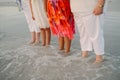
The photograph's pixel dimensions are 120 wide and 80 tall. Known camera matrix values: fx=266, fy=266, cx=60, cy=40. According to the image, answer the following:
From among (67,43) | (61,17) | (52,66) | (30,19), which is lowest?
(52,66)

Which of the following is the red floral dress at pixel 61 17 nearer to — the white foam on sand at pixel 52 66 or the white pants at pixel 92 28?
the white pants at pixel 92 28

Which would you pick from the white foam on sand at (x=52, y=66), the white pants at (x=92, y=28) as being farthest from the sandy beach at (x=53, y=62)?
the white pants at (x=92, y=28)

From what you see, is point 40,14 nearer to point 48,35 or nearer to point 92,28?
point 48,35

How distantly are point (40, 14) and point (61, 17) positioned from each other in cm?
71

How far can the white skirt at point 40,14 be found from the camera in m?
5.14

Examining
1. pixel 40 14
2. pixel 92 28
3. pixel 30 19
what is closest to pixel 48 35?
pixel 40 14

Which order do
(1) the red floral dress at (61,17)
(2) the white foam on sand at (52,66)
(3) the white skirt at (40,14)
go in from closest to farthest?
(2) the white foam on sand at (52,66) → (1) the red floral dress at (61,17) → (3) the white skirt at (40,14)

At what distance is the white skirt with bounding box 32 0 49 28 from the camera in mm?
5145

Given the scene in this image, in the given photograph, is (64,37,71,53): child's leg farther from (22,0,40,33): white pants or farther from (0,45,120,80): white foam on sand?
(22,0,40,33): white pants

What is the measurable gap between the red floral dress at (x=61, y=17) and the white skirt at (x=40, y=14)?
36 cm

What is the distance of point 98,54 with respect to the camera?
4.26m

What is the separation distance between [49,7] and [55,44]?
1.19 metres

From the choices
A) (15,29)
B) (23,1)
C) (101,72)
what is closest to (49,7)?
(23,1)

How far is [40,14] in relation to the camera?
518 centimetres
